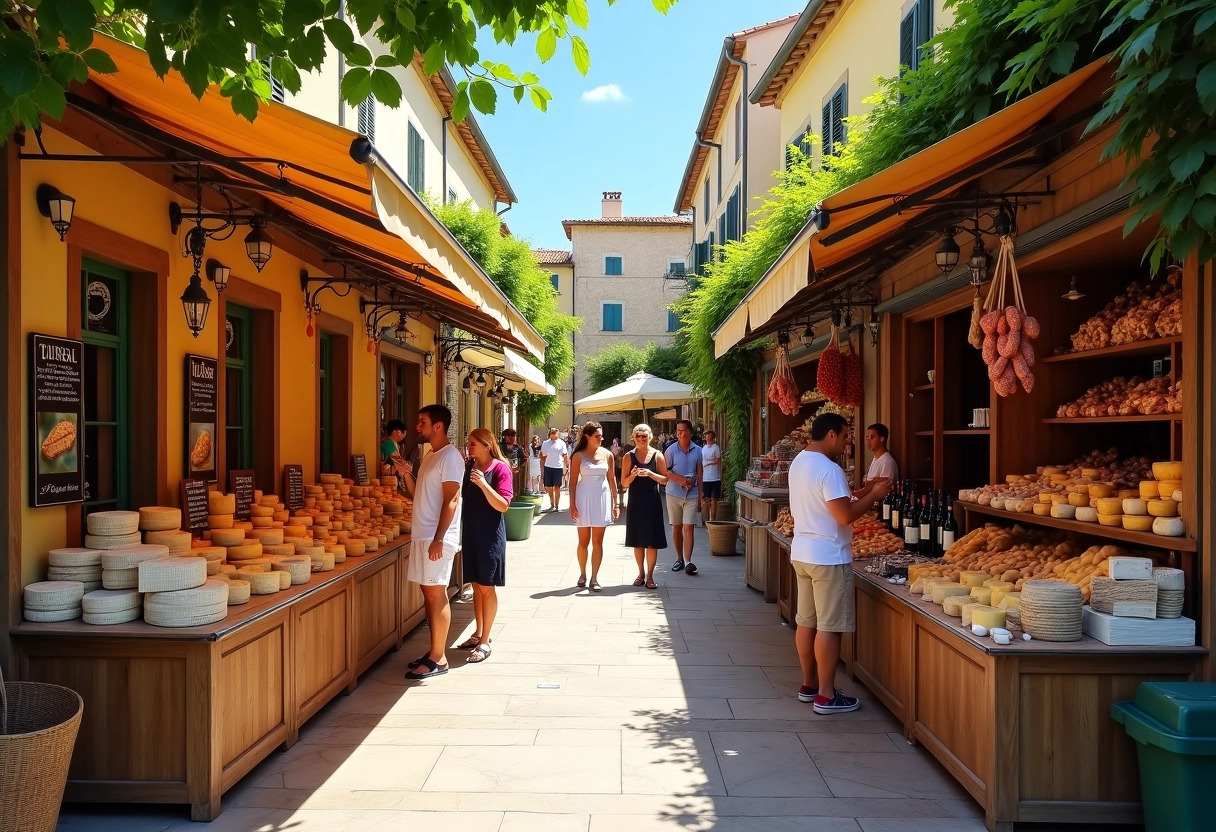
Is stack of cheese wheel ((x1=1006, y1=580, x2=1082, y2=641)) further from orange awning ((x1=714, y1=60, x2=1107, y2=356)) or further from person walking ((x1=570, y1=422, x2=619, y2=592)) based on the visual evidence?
person walking ((x1=570, y1=422, x2=619, y2=592))

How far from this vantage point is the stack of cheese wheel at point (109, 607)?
416 cm

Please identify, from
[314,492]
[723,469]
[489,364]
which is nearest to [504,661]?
[314,492]

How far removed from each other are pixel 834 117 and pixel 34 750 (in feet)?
39.5

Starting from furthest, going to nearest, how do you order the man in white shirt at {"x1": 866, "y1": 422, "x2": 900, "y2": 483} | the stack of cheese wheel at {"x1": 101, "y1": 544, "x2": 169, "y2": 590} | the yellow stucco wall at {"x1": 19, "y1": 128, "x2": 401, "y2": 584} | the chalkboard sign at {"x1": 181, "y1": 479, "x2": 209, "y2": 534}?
the man in white shirt at {"x1": 866, "y1": 422, "x2": 900, "y2": 483} < the chalkboard sign at {"x1": 181, "y1": 479, "x2": 209, "y2": 534} < the stack of cheese wheel at {"x1": 101, "y1": 544, "x2": 169, "y2": 590} < the yellow stucco wall at {"x1": 19, "y1": 128, "x2": 401, "y2": 584}

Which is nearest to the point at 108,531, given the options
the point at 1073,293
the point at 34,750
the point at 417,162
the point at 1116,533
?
the point at 34,750

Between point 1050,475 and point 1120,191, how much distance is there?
1.98 m

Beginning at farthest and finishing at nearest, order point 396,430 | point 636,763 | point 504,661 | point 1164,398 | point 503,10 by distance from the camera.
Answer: point 396,430, point 504,661, point 636,763, point 1164,398, point 503,10

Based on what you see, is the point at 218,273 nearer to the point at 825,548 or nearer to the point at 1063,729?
the point at 825,548

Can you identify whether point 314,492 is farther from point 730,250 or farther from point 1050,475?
point 730,250

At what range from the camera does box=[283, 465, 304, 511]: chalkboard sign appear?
24.4 ft

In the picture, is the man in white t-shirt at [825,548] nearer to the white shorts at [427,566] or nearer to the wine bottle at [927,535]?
the wine bottle at [927,535]

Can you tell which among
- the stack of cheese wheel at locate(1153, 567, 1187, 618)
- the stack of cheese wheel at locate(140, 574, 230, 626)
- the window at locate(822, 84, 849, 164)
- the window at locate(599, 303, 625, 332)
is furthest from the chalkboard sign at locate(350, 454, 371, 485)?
the window at locate(599, 303, 625, 332)

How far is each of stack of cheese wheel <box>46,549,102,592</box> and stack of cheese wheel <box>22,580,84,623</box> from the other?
0.35ft

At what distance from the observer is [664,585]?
10875mm
